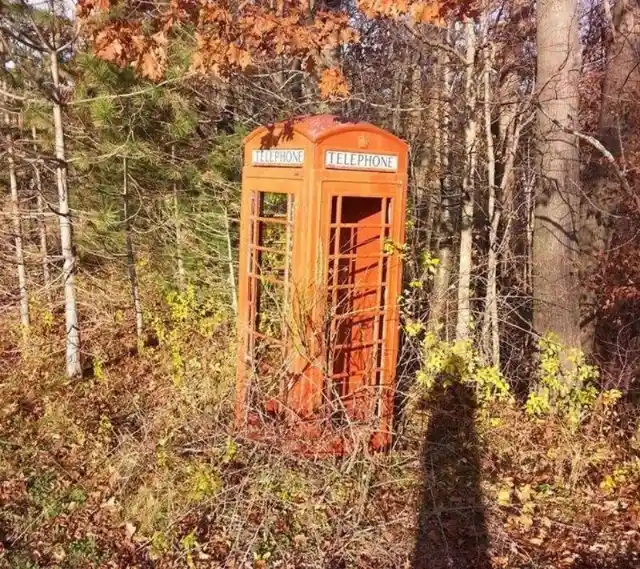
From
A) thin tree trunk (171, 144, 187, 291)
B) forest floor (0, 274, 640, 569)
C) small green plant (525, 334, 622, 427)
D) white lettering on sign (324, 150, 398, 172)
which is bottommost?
forest floor (0, 274, 640, 569)

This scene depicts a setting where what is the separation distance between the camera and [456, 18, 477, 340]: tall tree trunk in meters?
6.85

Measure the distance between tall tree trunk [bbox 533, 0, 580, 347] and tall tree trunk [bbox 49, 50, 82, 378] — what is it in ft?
17.7

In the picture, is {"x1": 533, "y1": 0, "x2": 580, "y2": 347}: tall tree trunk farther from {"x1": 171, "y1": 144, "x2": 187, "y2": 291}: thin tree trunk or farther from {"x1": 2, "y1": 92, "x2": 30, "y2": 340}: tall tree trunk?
{"x1": 2, "y1": 92, "x2": 30, "y2": 340}: tall tree trunk

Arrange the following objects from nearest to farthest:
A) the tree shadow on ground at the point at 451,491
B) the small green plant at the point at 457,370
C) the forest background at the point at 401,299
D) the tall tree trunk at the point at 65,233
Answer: the tree shadow on ground at the point at 451,491 → the forest background at the point at 401,299 → the small green plant at the point at 457,370 → the tall tree trunk at the point at 65,233

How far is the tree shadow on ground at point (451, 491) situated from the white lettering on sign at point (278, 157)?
2684 mm

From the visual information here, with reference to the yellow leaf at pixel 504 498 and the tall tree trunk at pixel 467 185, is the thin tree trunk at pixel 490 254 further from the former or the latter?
the yellow leaf at pixel 504 498

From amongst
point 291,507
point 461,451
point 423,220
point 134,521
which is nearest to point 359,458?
point 291,507

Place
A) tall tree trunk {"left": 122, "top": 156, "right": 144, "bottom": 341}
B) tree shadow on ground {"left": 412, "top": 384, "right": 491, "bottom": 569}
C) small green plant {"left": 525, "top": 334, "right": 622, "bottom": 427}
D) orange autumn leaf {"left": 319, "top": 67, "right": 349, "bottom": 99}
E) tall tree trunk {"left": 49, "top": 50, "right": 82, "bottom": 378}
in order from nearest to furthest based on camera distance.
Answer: tree shadow on ground {"left": 412, "top": 384, "right": 491, "bottom": 569}, small green plant {"left": 525, "top": 334, "right": 622, "bottom": 427}, orange autumn leaf {"left": 319, "top": 67, "right": 349, "bottom": 99}, tall tree trunk {"left": 49, "top": 50, "right": 82, "bottom": 378}, tall tree trunk {"left": 122, "top": 156, "right": 144, "bottom": 341}

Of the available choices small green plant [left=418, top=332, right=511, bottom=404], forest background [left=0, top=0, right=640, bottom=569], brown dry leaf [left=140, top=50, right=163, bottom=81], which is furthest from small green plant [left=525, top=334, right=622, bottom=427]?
brown dry leaf [left=140, top=50, right=163, bottom=81]

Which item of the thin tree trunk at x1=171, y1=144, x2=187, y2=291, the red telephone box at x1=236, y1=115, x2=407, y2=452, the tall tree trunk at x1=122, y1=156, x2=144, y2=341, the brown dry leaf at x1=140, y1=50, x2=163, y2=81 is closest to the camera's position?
the red telephone box at x1=236, y1=115, x2=407, y2=452

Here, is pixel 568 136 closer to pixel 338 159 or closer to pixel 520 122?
pixel 520 122

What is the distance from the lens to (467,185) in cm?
726

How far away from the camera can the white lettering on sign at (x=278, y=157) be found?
4.82 metres

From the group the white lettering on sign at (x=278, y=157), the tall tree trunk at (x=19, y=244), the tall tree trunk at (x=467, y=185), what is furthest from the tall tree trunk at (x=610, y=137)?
the tall tree trunk at (x=19, y=244)
